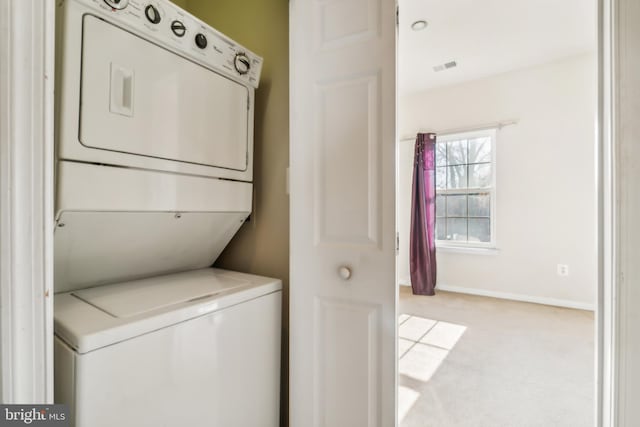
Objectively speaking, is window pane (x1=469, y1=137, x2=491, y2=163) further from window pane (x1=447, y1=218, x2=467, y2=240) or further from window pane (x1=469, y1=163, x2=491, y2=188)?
window pane (x1=447, y1=218, x2=467, y2=240)

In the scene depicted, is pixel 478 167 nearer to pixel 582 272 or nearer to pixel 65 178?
pixel 582 272

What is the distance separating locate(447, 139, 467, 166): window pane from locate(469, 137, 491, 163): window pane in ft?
0.24

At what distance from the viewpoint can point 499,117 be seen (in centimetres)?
361

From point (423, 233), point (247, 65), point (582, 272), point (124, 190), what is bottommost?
point (582, 272)

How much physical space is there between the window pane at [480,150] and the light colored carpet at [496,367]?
71.6 inches

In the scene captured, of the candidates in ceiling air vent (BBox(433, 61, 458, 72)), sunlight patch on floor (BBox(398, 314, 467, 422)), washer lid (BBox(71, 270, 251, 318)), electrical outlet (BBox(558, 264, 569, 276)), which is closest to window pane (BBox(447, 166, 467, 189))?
ceiling air vent (BBox(433, 61, 458, 72))

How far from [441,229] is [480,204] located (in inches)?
23.2

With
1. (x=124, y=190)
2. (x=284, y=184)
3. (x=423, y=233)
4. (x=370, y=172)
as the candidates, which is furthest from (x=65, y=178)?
(x=423, y=233)

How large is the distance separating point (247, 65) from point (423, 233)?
3.27 metres

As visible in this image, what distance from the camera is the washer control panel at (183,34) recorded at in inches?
34.6

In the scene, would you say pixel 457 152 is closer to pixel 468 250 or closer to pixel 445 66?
pixel 445 66

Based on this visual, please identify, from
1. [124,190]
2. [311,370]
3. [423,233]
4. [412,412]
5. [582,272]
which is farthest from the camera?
[423,233]

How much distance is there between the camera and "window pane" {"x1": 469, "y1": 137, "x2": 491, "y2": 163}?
376 cm

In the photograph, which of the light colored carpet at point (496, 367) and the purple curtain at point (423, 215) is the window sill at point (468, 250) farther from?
the light colored carpet at point (496, 367)
